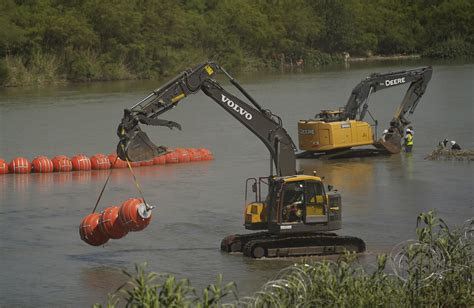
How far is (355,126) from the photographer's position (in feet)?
158

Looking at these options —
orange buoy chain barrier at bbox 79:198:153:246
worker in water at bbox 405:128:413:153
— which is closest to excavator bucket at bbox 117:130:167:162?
orange buoy chain barrier at bbox 79:198:153:246

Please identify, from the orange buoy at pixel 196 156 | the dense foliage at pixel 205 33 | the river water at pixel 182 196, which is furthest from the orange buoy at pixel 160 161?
the dense foliage at pixel 205 33

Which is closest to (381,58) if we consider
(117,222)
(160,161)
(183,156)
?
(183,156)

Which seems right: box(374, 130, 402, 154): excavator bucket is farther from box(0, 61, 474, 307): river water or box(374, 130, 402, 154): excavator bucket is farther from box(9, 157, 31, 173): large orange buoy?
box(9, 157, 31, 173): large orange buoy

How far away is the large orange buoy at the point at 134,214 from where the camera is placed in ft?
Answer: 87.9

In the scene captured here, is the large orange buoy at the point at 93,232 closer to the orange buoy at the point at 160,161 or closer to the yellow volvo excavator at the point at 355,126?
the orange buoy at the point at 160,161

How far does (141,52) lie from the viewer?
116 m

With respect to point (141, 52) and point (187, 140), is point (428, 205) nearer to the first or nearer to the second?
point (187, 140)

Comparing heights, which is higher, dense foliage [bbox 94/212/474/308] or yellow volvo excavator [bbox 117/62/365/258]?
yellow volvo excavator [bbox 117/62/365/258]

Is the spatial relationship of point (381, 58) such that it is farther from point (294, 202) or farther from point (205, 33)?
point (294, 202)

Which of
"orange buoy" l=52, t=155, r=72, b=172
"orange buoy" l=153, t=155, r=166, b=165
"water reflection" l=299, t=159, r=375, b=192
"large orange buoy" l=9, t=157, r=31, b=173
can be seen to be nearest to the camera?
"water reflection" l=299, t=159, r=375, b=192

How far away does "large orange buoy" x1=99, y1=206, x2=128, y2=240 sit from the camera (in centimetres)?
2733

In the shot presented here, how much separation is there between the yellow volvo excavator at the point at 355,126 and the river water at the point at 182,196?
71cm

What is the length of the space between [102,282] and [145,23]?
96.6 meters
